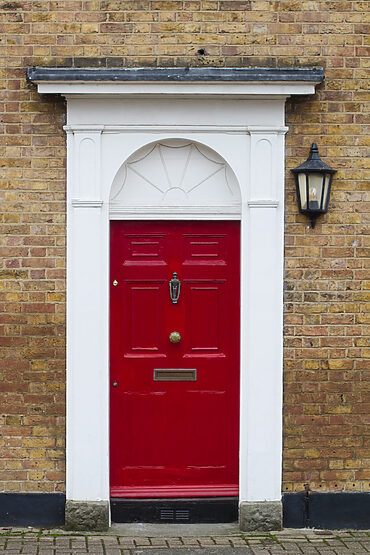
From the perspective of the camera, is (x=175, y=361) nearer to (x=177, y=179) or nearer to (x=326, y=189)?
(x=177, y=179)

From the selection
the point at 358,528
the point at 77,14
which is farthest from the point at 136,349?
the point at 77,14

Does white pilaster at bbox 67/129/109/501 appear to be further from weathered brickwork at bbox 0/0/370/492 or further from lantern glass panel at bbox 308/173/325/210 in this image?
lantern glass panel at bbox 308/173/325/210

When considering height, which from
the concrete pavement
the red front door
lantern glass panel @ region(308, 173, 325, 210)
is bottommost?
the concrete pavement

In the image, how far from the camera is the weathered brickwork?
6238mm

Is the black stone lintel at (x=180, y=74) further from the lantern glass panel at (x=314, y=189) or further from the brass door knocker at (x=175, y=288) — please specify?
the brass door knocker at (x=175, y=288)

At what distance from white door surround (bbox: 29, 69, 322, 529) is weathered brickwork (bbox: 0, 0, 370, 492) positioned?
0.11 m

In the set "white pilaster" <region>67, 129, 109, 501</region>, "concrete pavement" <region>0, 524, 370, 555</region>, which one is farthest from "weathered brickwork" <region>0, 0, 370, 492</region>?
"concrete pavement" <region>0, 524, 370, 555</region>

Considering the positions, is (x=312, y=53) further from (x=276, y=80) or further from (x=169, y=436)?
(x=169, y=436)

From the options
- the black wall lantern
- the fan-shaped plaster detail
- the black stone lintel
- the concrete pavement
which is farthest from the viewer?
the fan-shaped plaster detail

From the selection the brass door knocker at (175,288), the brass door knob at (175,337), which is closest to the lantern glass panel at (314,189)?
the brass door knocker at (175,288)

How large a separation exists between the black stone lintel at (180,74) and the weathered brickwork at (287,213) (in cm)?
17

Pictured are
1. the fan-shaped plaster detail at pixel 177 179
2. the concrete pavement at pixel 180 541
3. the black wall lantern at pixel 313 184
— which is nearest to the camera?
the concrete pavement at pixel 180 541

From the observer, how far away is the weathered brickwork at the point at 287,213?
6.24 m

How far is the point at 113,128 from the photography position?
6.29 m
